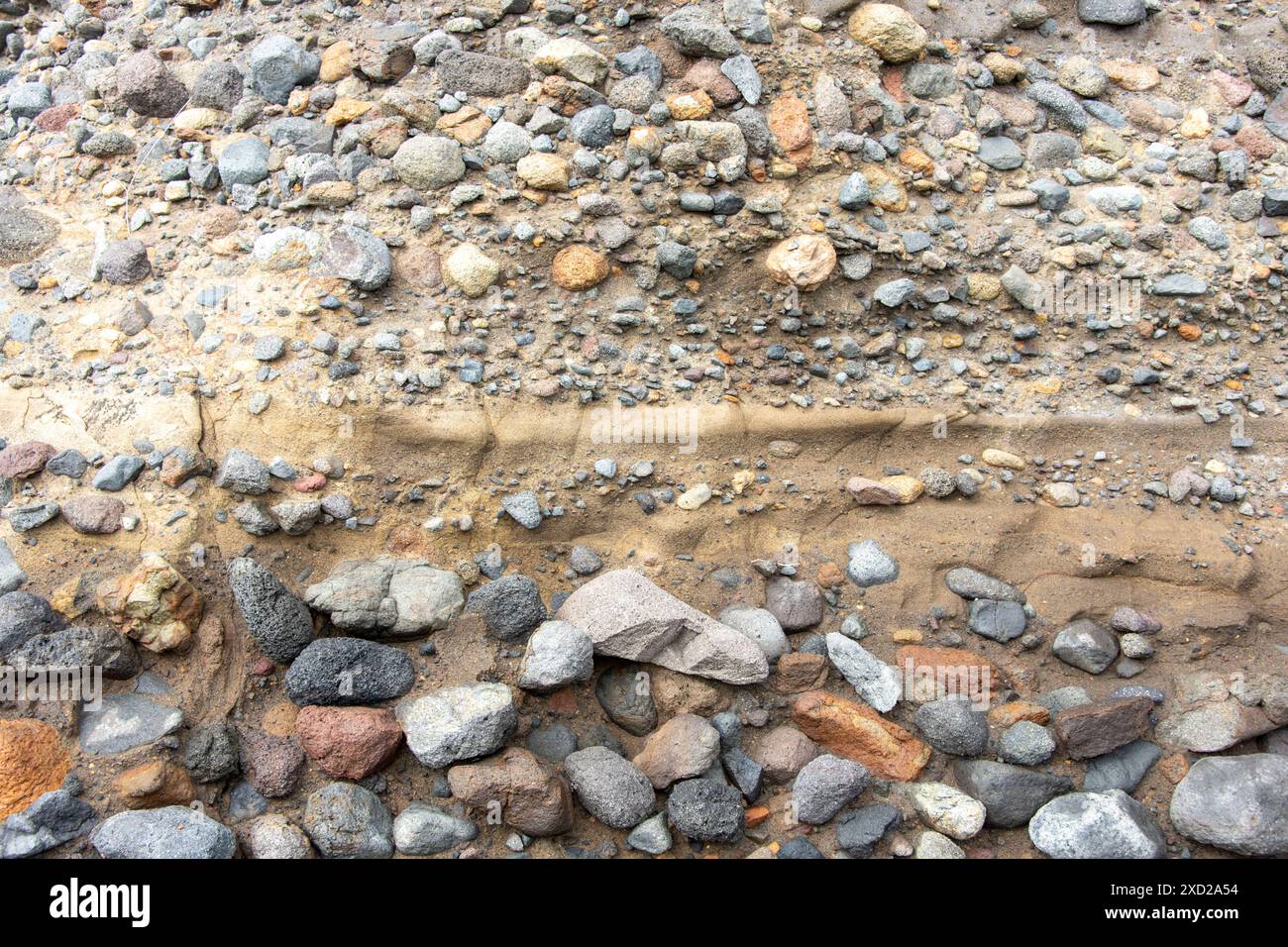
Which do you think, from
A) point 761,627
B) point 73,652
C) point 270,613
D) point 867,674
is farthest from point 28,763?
point 867,674

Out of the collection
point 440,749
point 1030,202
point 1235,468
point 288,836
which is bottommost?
point 288,836

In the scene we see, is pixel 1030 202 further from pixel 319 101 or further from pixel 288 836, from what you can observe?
pixel 288 836

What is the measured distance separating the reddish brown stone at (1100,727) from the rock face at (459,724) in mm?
1928

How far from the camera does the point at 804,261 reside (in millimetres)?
4039

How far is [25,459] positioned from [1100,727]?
13.1ft

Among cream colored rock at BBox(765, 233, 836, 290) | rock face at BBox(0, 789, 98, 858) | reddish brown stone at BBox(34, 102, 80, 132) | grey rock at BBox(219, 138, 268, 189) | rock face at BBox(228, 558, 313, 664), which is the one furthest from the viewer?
reddish brown stone at BBox(34, 102, 80, 132)

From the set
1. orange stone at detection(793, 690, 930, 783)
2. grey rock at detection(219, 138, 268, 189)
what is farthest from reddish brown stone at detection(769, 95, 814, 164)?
orange stone at detection(793, 690, 930, 783)

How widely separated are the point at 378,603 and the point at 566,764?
0.88 meters

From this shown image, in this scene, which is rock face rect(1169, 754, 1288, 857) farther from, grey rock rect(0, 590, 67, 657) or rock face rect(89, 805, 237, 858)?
grey rock rect(0, 590, 67, 657)

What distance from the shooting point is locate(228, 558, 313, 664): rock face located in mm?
3182

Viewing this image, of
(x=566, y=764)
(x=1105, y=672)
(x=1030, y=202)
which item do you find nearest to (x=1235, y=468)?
(x=1105, y=672)

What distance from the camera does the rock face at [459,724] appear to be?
297 centimetres

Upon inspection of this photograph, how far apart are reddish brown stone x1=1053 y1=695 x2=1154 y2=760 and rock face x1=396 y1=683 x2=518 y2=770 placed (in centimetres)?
193

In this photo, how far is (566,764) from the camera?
3086mm
